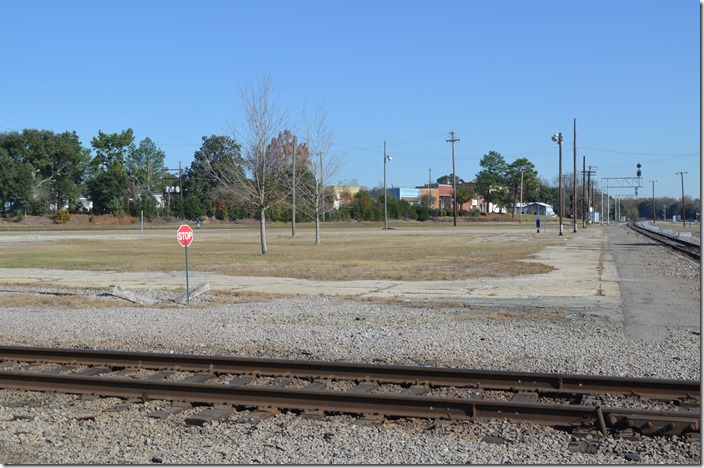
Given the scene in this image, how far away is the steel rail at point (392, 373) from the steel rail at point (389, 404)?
1.05m

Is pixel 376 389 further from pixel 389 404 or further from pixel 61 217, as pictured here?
pixel 61 217

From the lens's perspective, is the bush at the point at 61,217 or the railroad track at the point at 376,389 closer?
the railroad track at the point at 376,389

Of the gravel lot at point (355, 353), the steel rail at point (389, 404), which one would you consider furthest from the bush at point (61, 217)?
the steel rail at point (389, 404)

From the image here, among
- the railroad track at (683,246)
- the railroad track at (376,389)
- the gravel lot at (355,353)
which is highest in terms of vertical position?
the railroad track at (376,389)

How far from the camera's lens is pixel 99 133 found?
401 feet

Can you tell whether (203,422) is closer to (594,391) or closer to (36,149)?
(594,391)

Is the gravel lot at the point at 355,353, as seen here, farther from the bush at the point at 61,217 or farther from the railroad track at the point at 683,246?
the bush at the point at 61,217

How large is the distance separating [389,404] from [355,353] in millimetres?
4117

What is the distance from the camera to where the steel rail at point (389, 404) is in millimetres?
7879

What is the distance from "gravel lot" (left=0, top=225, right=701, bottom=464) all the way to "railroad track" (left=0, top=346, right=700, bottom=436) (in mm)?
237

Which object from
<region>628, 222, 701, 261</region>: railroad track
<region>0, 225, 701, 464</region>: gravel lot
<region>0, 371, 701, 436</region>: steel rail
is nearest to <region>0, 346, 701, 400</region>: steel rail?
<region>0, 371, 701, 436</region>: steel rail

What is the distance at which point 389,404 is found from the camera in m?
8.66

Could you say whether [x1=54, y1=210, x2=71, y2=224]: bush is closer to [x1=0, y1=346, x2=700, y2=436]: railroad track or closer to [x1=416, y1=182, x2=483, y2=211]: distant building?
[x1=416, y1=182, x2=483, y2=211]: distant building

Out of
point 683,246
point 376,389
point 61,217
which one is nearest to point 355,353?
point 376,389
